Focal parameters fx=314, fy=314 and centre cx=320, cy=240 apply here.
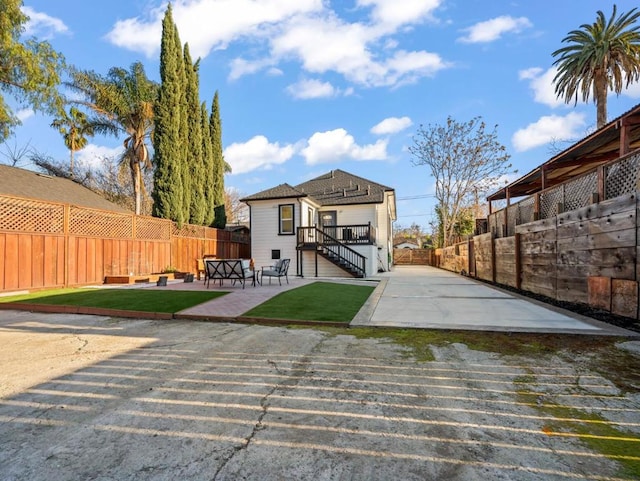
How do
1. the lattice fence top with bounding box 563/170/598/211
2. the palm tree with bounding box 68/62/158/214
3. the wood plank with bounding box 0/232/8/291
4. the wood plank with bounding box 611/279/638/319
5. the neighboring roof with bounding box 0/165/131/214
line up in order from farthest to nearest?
the palm tree with bounding box 68/62/158/214
the neighboring roof with bounding box 0/165/131/214
the wood plank with bounding box 0/232/8/291
the lattice fence top with bounding box 563/170/598/211
the wood plank with bounding box 611/279/638/319

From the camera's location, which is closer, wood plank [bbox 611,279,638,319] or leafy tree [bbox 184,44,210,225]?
wood plank [bbox 611,279,638,319]

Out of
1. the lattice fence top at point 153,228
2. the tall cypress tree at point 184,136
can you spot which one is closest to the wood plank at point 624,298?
the lattice fence top at point 153,228

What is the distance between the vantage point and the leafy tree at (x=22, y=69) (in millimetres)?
10023

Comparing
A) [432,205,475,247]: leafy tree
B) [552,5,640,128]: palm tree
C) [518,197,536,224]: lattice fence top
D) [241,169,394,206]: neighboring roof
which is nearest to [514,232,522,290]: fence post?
[518,197,536,224]: lattice fence top

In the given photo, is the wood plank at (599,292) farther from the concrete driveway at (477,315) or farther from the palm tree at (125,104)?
the palm tree at (125,104)

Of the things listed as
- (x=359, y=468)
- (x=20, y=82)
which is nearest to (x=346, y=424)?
(x=359, y=468)

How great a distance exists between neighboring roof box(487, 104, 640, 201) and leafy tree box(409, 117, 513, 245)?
1436 cm

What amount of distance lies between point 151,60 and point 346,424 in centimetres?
2099

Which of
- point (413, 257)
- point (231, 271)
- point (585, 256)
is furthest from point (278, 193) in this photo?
point (413, 257)

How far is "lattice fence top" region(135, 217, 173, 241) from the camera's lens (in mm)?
13029

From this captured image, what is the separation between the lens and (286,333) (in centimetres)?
493

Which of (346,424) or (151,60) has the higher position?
(151,60)

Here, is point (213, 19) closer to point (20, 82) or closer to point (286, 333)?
point (20, 82)

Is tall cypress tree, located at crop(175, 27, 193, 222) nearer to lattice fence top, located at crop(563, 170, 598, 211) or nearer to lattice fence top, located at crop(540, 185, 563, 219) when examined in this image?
lattice fence top, located at crop(540, 185, 563, 219)
